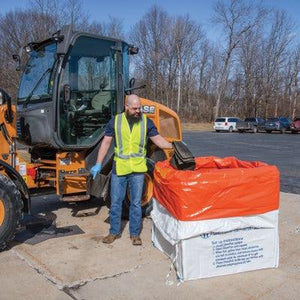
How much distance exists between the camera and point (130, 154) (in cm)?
466

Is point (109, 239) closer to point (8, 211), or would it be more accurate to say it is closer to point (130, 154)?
point (130, 154)

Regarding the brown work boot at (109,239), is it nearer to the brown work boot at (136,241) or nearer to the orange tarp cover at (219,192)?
the brown work boot at (136,241)

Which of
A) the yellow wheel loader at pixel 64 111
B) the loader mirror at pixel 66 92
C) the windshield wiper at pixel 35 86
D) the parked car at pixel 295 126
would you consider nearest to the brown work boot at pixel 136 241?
the yellow wheel loader at pixel 64 111

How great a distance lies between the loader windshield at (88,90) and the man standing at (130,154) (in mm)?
863

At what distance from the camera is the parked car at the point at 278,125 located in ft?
122

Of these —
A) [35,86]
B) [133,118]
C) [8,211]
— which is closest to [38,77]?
[35,86]

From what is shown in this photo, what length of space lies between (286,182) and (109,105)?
5.61 meters

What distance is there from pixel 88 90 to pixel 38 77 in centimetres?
74

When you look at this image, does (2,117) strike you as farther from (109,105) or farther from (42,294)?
(42,294)

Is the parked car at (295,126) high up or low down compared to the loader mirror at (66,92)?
down

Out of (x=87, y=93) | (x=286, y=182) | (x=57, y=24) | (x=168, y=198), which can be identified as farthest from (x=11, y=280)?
(x=57, y=24)

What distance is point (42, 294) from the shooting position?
3447mm

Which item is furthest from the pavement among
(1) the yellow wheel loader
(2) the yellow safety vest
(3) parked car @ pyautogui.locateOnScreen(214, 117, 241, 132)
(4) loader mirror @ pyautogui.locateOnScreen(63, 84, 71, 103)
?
(3) parked car @ pyautogui.locateOnScreen(214, 117, 241, 132)

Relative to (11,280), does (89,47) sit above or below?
above
